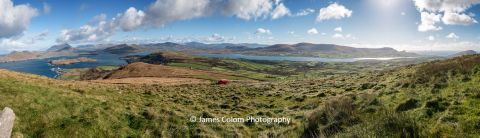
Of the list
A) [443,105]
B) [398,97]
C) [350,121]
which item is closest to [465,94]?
[443,105]

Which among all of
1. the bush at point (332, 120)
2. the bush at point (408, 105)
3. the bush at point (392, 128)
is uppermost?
the bush at point (392, 128)

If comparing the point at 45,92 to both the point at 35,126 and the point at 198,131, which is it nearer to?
the point at 35,126

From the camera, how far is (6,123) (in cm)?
1107

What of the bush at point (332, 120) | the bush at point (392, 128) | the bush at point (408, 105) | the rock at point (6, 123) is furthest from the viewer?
the bush at point (408, 105)

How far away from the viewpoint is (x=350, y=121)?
12.1 m

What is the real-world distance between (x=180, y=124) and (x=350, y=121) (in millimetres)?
8818

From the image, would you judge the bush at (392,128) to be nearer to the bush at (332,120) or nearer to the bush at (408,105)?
the bush at (332,120)

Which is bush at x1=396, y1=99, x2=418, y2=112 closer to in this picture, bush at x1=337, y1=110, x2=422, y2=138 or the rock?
bush at x1=337, y1=110, x2=422, y2=138

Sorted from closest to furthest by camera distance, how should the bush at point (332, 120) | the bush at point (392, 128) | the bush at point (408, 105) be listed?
the bush at point (392, 128) < the bush at point (332, 120) < the bush at point (408, 105)

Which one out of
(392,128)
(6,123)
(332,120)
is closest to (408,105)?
(332,120)

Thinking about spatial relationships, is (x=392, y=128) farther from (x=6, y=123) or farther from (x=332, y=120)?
(x=6, y=123)

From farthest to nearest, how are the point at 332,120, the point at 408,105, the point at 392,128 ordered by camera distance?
the point at 408,105
the point at 332,120
the point at 392,128

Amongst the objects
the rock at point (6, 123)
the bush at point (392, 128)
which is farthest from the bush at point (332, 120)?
the rock at point (6, 123)

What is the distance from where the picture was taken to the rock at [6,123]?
10.5m
